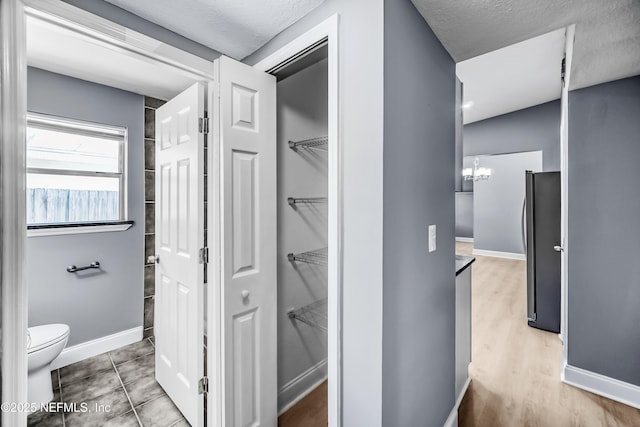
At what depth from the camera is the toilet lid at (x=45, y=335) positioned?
178 centimetres

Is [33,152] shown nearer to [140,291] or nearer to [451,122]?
[140,291]

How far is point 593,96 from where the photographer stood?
6.48 ft

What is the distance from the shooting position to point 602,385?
199 cm

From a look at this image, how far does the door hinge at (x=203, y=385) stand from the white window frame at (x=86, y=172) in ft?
5.64

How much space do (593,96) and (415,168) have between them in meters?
1.83

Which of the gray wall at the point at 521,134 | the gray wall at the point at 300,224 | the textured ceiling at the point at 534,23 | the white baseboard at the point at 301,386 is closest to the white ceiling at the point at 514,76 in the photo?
the gray wall at the point at 521,134

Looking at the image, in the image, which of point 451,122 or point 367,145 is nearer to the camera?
point 367,145

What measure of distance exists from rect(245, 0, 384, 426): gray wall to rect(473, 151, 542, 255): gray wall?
19.4 feet

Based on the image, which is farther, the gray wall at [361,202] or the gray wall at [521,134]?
the gray wall at [521,134]

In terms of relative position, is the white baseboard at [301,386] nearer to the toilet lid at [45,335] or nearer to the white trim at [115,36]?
the toilet lid at [45,335]

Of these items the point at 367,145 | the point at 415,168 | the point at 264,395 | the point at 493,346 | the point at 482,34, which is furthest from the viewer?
the point at 493,346

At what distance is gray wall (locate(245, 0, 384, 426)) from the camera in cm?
104

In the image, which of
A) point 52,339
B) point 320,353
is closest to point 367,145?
point 320,353

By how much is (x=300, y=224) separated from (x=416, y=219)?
948 millimetres
